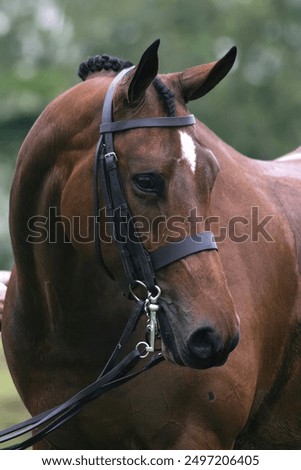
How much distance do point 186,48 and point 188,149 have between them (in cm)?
1555

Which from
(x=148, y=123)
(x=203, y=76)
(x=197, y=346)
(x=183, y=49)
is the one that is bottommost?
(x=197, y=346)

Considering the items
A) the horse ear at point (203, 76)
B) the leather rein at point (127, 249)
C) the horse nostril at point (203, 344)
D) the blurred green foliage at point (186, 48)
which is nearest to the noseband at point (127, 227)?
the leather rein at point (127, 249)

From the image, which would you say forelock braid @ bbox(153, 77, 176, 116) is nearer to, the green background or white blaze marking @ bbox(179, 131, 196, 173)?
white blaze marking @ bbox(179, 131, 196, 173)

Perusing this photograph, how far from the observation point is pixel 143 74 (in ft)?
11.7

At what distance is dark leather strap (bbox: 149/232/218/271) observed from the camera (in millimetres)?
3492

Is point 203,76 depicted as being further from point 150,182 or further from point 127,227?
point 127,227

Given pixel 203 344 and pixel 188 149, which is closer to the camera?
pixel 203 344

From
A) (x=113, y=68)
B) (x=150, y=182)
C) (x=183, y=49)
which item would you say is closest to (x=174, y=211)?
(x=150, y=182)

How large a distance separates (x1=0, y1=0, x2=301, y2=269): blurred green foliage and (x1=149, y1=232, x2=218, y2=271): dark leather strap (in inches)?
580

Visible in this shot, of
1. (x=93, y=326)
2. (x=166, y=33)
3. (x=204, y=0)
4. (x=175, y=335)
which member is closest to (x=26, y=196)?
(x=93, y=326)

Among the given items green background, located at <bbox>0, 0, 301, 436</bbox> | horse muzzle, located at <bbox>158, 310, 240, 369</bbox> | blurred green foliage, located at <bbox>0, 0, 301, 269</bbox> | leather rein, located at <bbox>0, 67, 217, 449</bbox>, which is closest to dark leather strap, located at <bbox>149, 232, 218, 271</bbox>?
leather rein, located at <bbox>0, 67, 217, 449</bbox>

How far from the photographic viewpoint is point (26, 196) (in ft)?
13.1

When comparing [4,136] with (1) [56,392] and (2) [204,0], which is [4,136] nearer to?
(2) [204,0]

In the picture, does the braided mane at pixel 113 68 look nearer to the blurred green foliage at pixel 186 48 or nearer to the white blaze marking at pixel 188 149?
the white blaze marking at pixel 188 149
